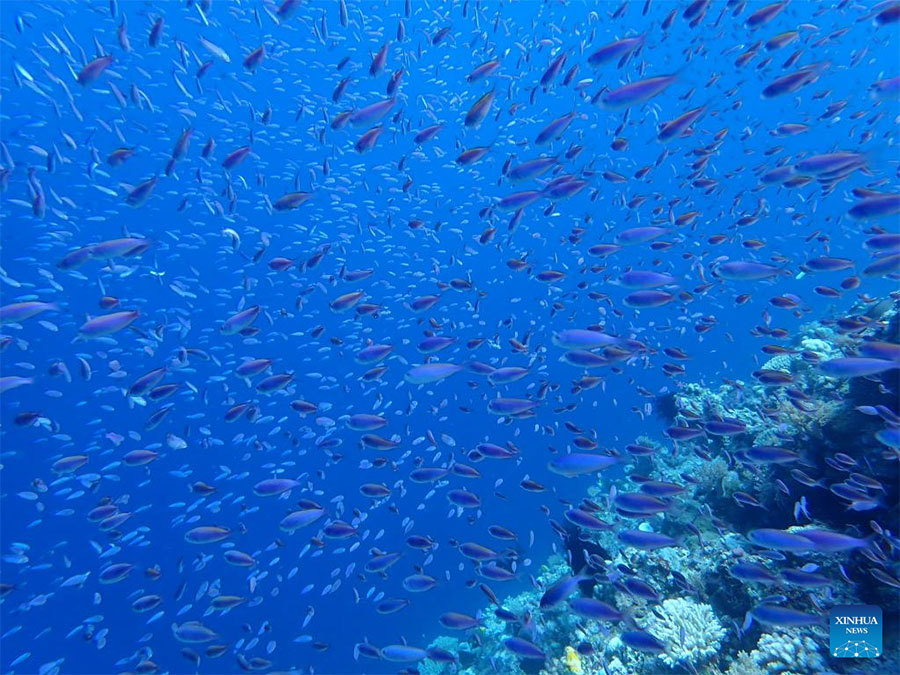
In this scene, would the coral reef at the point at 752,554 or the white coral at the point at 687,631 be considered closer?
the coral reef at the point at 752,554

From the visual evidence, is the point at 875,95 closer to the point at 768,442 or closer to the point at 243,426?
the point at 768,442

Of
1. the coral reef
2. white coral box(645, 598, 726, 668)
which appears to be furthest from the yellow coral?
white coral box(645, 598, 726, 668)

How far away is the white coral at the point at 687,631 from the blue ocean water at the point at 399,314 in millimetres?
183

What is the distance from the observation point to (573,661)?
24.8 ft

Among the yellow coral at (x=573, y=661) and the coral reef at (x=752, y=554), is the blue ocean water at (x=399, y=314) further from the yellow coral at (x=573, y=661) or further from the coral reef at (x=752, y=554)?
the yellow coral at (x=573, y=661)

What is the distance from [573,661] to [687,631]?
2519 millimetres

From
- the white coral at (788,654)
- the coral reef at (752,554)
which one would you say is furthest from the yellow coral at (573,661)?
the white coral at (788,654)

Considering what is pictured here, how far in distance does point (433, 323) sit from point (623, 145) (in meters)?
4.46

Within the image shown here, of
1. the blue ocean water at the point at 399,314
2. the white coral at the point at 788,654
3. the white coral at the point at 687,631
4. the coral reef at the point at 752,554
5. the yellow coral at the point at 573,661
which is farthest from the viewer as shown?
the yellow coral at the point at 573,661

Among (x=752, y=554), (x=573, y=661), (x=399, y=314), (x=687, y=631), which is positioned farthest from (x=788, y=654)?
(x=399, y=314)

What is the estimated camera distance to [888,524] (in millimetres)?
5262

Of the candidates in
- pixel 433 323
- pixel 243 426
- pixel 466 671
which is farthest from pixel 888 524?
pixel 243 426

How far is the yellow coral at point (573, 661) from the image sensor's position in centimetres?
738

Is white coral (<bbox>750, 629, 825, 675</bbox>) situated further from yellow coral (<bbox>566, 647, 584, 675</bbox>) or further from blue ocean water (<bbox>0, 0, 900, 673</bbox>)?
yellow coral (<bbox>566, 647, 584, 675</bbox>)
